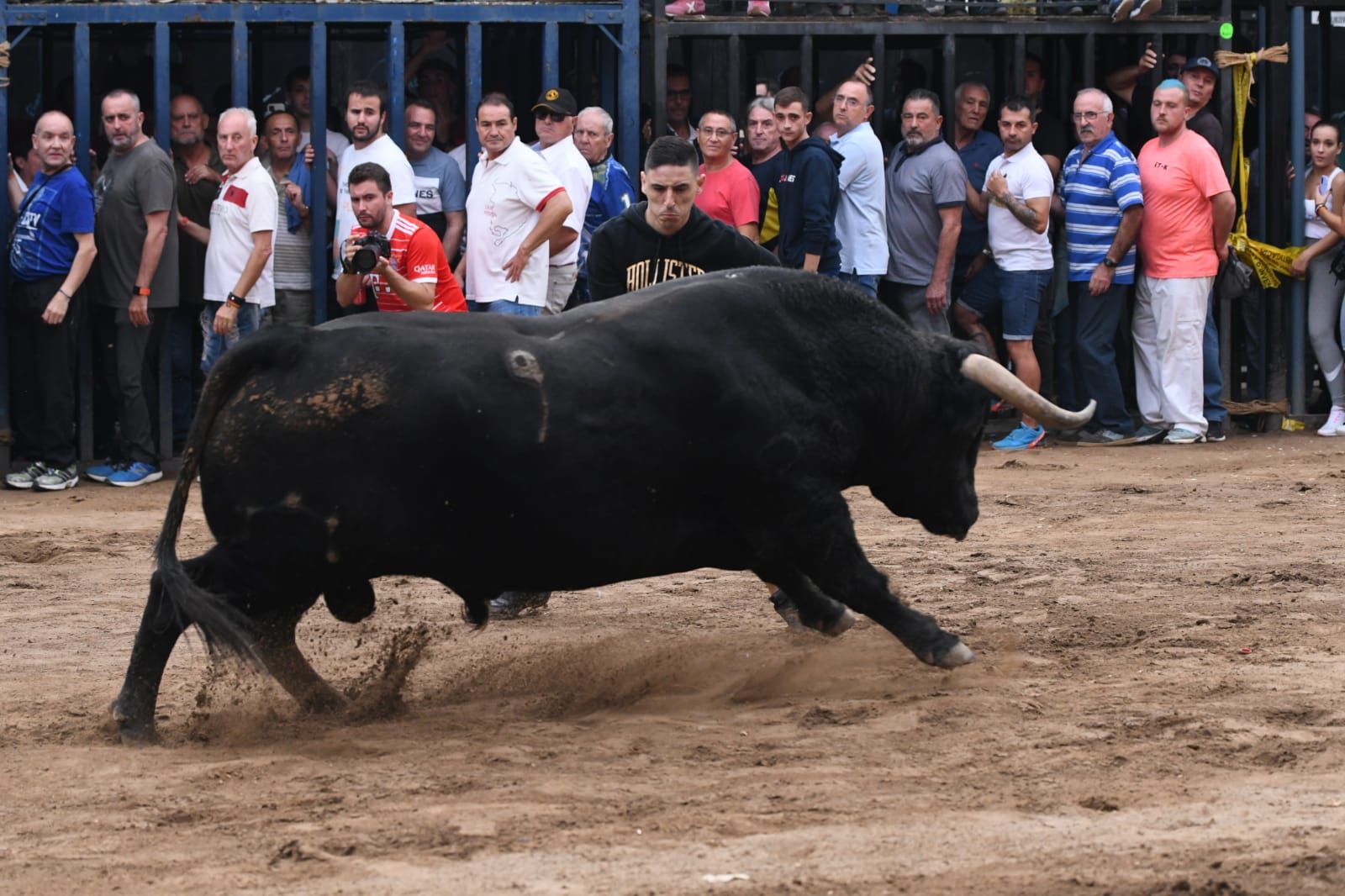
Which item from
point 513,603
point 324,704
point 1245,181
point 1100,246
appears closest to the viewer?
point 324,704

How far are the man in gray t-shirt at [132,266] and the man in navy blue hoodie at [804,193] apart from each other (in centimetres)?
360

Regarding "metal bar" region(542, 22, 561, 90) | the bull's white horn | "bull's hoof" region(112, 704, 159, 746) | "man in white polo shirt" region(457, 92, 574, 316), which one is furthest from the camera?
"metal bar" region(542, 22, 561, 90)

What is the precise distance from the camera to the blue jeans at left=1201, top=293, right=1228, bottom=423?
12.5 m

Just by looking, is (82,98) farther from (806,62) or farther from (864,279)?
(864,279)

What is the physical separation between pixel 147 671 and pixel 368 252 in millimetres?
3253

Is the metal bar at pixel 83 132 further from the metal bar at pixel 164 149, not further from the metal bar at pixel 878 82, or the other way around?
the metal bar at pixel 878 82

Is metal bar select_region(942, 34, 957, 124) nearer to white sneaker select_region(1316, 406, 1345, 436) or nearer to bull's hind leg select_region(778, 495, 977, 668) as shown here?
white sneaker select_region(1316, 406, 1345, 436)

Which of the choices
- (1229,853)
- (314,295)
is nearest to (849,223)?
(314,295)

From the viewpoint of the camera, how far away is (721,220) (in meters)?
10.3

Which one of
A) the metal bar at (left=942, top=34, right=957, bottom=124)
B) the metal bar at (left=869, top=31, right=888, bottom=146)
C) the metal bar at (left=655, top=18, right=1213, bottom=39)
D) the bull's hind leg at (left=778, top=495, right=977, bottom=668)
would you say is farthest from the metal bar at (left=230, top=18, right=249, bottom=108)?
the bull's hind leg at (left=778, top=495, right=977, bottom=668)

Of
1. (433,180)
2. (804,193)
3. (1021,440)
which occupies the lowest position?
(1021,440)

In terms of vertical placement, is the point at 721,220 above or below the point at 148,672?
above

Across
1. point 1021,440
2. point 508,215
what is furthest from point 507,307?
point 1021,440

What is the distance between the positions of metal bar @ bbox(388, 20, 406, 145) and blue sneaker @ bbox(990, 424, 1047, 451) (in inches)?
170
